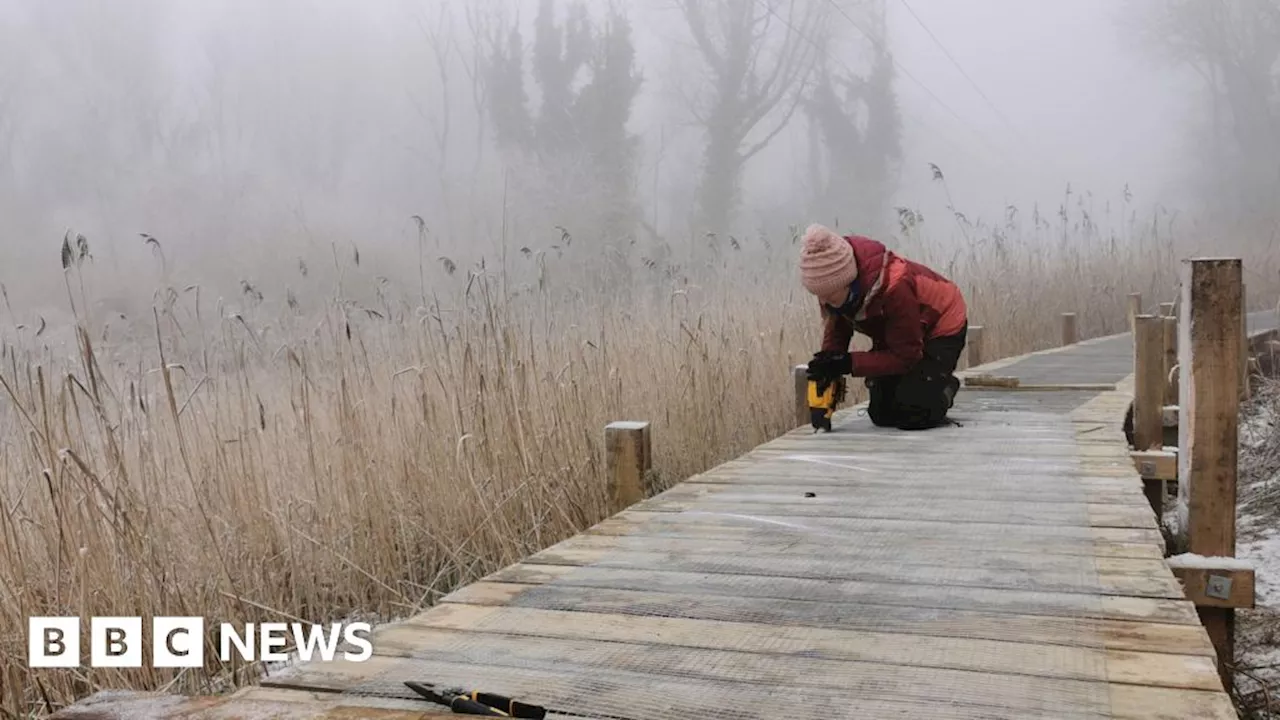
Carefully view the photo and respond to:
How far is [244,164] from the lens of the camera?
102 feet

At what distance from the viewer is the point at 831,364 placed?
3.57 meters

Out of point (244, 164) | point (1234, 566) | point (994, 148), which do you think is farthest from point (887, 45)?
point (994, 148)

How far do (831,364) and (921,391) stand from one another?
0.58m

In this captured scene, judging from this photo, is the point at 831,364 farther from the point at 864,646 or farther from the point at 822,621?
the point at 864,646

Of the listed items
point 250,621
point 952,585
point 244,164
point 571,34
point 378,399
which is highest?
point 571,34

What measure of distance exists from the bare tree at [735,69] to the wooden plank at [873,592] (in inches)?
860

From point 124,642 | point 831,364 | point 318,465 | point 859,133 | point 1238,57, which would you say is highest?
point 1238,57

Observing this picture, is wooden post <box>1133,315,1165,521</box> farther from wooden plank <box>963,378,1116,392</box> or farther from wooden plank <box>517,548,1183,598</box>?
wooden plank <box>517,548,1183,598</box>

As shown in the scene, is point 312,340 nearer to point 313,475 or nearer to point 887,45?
point 313,475

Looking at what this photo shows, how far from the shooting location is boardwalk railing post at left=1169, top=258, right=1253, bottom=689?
2471 millimetres

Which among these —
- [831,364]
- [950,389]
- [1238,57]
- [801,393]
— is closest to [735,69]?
[1238,57]

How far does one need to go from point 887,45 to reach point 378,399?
27.0m

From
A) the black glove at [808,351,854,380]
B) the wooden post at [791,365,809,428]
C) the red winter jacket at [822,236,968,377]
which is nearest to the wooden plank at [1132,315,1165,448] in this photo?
the red winter jacket at [822,236,968,377]

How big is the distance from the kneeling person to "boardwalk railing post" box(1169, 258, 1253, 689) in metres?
0.97
